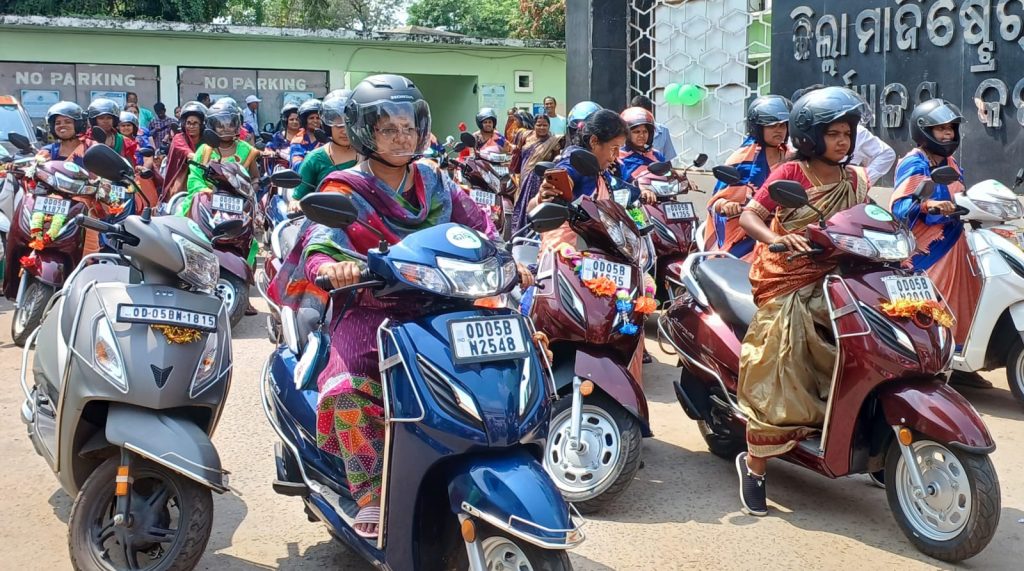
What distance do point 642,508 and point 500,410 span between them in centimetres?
194

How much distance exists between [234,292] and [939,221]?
524cm

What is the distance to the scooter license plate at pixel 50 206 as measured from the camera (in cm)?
750

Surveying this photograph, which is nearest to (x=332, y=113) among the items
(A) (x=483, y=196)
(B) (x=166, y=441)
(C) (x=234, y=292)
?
(C) (x=234, y=292)

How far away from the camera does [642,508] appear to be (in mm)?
4508

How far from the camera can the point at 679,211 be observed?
830 cm

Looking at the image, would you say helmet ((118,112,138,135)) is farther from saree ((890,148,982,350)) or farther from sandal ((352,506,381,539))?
sandal ((352,506,381,539))

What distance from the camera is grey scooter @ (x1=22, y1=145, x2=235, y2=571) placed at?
340 cm

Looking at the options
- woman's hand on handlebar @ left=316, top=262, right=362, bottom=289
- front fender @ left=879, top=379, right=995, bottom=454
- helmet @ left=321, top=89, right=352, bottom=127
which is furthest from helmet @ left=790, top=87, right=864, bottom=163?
helmet @ left=321, top=89, right=352, bottom=127

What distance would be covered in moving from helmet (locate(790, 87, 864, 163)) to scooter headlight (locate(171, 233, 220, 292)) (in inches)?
99.0

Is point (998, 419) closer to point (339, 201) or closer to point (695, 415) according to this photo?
point (695, 415)

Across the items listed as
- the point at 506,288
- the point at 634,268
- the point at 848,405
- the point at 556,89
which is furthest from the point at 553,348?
the point at 556,89

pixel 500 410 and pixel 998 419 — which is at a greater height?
pixel 500 410

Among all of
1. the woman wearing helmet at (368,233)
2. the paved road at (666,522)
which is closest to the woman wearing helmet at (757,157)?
the paved road at (666,522)

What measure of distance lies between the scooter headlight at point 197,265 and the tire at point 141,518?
68cm
